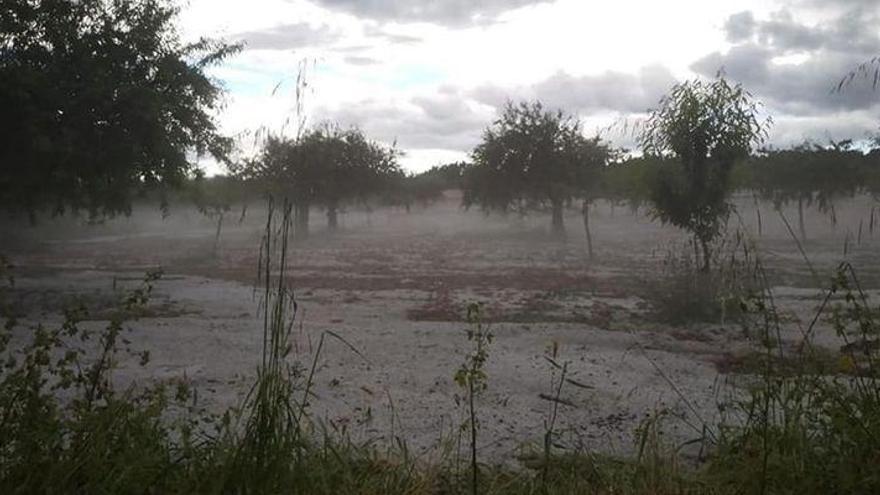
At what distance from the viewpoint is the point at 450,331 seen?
11.0m

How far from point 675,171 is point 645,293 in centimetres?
276

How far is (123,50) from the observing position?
1412 cm

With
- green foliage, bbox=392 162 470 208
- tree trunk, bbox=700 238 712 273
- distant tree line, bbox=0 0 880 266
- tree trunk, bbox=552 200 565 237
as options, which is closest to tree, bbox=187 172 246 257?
distant tree line, bbox=0 0 880 266

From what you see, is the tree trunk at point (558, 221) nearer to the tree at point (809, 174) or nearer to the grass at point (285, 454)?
the tree at point (809, 174)

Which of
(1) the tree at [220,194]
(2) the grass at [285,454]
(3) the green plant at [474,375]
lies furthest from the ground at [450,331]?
(1) the tree at [220,194]

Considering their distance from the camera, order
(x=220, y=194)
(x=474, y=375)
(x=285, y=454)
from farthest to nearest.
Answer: (x=220, y=194) → (x=474, y=375) → (x=285, y=454)

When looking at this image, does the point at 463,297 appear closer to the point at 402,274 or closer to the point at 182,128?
the point at 402,274

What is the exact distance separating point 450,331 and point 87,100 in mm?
8178

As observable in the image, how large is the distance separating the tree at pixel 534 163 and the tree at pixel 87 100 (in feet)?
72.4

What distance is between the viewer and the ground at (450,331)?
257 inches

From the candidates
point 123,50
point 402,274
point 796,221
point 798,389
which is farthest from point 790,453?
point 796,221

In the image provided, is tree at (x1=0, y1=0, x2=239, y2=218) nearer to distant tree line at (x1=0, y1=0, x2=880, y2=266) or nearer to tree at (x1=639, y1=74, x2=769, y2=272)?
distant tree line at (x1=0, y1=0, x2=880, y2=266)

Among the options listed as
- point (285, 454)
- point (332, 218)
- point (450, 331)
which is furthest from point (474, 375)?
point (332, 218)

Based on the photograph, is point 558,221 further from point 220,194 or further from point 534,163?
point 220,194
